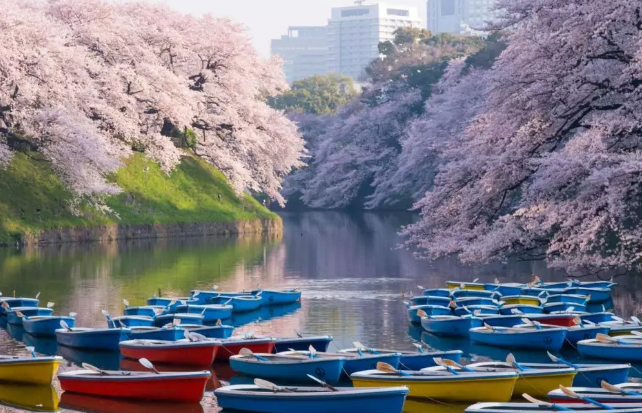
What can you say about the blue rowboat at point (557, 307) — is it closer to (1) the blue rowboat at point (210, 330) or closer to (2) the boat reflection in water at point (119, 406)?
(1) the blue rowboat at point (210, 330)

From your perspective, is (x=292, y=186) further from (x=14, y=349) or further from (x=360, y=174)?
(x=14, y=349)

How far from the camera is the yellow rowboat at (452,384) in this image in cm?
1642

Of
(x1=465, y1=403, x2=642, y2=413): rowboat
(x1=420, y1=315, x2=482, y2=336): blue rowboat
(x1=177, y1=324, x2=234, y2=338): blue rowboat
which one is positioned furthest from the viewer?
(x1=420, y1=315, x2=482, y2=336): blue rowboat

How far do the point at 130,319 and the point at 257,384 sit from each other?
8520 mm

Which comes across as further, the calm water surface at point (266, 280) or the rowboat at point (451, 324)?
the rowboat at point (451, 324)

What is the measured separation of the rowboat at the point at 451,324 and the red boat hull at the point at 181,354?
232 inches

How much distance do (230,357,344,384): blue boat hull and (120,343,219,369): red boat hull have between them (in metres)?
1.68

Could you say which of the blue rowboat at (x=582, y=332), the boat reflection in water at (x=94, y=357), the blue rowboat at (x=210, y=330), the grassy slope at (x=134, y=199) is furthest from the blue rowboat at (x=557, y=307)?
the grassy slope at (x=134, y=199)

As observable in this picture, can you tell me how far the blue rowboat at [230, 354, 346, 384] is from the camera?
17.9m

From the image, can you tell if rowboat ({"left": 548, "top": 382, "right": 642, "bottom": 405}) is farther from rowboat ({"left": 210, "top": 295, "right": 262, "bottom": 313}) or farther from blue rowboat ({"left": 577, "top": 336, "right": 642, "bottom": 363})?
rowboat ({"left": 210, "top": 295, "right": 262, "bottom": 313})

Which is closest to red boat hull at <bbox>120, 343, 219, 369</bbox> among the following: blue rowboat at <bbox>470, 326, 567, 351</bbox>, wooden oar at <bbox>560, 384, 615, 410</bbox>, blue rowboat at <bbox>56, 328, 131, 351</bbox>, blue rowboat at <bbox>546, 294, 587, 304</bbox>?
blue rowboat at <bbox>56, 328, 131, 351</bbox>

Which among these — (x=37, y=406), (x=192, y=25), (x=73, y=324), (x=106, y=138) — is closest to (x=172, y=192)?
(x=106, y=138)

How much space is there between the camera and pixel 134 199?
184 feet

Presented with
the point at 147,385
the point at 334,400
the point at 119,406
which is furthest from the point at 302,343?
the point at 334,400
